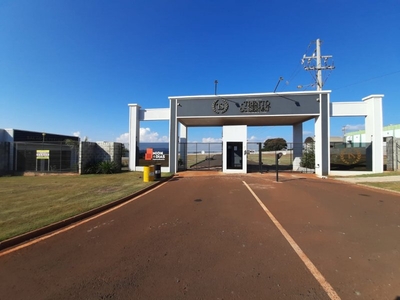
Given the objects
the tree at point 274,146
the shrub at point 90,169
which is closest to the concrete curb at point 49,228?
the shrub at point 90,169

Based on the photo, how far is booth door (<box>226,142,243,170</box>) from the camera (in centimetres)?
1822

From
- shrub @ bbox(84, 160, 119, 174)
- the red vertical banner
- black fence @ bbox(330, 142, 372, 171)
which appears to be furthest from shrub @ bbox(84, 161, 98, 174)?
black fence @ bbox(330, 142, 372, 171)

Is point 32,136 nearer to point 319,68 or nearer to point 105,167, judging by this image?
point 105,167

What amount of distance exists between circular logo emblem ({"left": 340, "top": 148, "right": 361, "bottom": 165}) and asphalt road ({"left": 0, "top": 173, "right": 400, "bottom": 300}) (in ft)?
39.1

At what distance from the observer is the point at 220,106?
1781 centimetres

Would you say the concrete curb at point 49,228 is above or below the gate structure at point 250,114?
below

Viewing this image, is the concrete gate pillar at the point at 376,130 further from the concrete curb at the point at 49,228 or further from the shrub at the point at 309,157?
the concrete curb at the point at 49,228

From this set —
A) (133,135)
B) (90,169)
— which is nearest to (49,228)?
(90,169)

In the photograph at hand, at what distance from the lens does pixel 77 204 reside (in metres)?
6.93

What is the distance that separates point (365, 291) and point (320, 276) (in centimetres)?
51

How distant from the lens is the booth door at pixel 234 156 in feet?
59.8

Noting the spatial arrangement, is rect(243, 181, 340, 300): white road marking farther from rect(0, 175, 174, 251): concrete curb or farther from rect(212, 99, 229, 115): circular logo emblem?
rect(212, 99, 229, 115): circular logo emblem

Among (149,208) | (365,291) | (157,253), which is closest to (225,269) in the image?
(157,253)

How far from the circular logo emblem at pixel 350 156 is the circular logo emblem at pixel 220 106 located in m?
10.3
